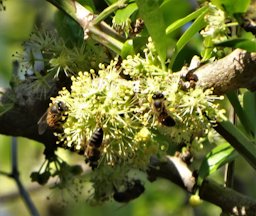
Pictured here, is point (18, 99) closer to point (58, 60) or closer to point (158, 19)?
point (58, 60)

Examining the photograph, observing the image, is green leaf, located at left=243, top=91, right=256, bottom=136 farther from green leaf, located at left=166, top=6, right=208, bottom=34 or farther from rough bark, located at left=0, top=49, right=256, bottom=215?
green leaf, located at left=166, top=6, right=208, bottom=34

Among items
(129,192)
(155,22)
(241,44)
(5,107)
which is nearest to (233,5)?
(241,44)

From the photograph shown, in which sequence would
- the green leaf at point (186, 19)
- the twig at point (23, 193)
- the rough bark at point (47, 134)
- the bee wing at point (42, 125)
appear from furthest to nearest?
1. the twig at point (23, 193)
2. the rough bark at point (47, 134)
3. the bee wing at point (42, 125)
4. the green leaf at point (186, 19)

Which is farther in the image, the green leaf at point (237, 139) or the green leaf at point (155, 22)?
the green leaf at point (237, 139)

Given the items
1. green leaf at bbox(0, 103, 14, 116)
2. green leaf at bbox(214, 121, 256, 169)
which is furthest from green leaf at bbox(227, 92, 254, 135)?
green leaf at bbox(0, 103, 14, 116)

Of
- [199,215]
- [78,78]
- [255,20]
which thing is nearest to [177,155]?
[78,78]

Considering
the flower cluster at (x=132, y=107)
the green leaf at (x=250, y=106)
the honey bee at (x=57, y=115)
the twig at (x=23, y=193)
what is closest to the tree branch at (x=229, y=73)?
the flower cluster at (x=132, y=107)

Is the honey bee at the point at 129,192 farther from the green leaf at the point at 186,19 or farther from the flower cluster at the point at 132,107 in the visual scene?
the green leaf at the point at 186,19
